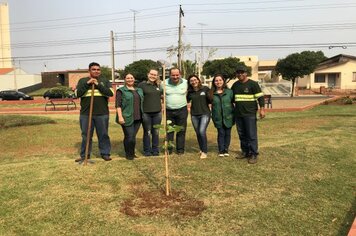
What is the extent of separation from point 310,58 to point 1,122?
36.5 metres

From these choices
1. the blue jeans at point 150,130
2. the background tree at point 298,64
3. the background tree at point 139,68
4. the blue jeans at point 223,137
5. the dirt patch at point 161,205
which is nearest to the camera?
the dirt patch at point 161,205

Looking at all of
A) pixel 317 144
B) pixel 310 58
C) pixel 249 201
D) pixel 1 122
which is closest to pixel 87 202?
pixel 249 201

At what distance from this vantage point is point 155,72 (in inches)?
265

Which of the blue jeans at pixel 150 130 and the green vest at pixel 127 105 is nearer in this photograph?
the green vest at pixel 127 105

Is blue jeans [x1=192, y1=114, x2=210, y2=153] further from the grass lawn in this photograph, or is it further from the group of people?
the grass lawn

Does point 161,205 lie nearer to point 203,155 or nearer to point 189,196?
point 189,196

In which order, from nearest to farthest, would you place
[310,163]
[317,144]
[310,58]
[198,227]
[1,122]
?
[198,227], [310,163], [317,144], [1,122], [310,58]

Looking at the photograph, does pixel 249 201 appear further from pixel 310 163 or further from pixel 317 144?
pixel 317 144

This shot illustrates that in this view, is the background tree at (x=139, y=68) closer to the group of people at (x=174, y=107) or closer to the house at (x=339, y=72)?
the house at (x=339, y=72)

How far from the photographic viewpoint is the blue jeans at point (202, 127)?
6.83m

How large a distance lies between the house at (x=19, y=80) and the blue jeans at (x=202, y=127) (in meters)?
59.0

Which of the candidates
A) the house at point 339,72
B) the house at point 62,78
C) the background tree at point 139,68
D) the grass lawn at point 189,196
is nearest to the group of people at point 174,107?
the grass lawn at point 189,196

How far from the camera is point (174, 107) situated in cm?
677

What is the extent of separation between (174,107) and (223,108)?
2.75ft
